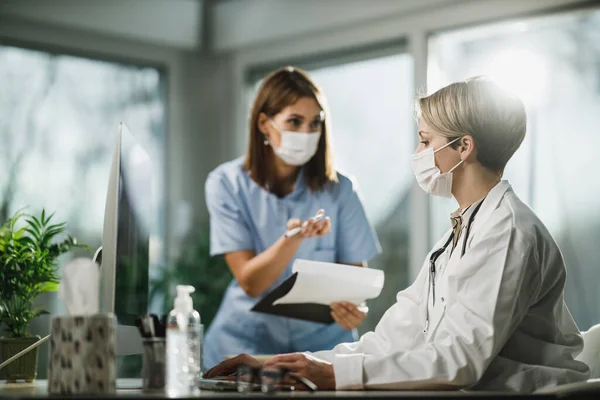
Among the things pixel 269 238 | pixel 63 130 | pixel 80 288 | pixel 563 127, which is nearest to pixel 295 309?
pixel 269 238

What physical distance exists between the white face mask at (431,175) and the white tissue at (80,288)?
2.88ft

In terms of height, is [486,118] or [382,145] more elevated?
[382,145]

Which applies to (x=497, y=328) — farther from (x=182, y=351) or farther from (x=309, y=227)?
(x=309, y=227)

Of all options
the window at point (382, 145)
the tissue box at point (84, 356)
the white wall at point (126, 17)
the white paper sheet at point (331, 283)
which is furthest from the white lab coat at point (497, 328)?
the white wall at point (126, 17)

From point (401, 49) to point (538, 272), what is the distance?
309cm

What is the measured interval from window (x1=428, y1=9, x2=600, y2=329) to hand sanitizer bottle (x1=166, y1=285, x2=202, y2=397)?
9.11 feet

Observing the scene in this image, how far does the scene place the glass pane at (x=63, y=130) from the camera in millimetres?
4543

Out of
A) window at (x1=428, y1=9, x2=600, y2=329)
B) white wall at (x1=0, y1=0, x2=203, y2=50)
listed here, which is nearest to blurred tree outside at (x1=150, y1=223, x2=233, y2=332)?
white wall at (x1=0, y1=0, x2=203, y2=50)

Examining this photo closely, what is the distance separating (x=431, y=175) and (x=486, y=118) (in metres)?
0.20

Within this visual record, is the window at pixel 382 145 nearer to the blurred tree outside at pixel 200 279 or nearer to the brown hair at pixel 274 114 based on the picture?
the blurred tree outside at pixel 200 279

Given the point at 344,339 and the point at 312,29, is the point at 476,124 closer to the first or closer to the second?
the point at 344,339

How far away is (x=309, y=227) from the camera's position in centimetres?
283

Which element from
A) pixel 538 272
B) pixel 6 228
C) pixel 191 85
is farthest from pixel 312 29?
pixel 538 272

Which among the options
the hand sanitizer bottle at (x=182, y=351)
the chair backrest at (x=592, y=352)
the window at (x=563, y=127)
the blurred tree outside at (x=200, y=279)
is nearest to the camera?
the hand sanitizer bottle at (x=182, y=351)
